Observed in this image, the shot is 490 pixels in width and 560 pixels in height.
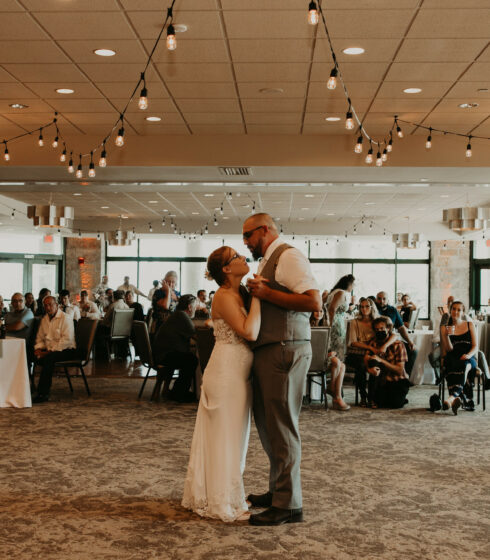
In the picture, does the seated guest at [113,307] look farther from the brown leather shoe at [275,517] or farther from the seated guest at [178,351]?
the brown leather shoe at [275,517]

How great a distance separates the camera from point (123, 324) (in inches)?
535

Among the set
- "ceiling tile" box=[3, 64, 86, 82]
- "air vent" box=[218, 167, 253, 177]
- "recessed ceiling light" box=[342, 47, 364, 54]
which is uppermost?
"recessed ceiling light" box=[342, 47, 364, 54]

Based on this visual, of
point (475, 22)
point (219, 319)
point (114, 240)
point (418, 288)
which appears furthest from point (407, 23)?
point (418, 288)

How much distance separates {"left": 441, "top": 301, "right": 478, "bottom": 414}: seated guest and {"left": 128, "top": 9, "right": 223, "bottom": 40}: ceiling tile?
14.8 ft

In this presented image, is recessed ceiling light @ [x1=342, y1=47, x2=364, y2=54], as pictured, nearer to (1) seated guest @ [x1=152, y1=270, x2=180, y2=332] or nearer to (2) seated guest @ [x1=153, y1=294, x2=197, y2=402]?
(2) seated guest @ [x1=153, y1=294, x2=197, y2=402]

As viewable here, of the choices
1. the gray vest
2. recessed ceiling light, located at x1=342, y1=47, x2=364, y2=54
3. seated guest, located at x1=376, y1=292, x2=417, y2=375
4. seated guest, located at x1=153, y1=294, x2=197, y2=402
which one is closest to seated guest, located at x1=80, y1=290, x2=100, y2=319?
seated guest, located at x1=153, y1=294, x2=197, y2=402

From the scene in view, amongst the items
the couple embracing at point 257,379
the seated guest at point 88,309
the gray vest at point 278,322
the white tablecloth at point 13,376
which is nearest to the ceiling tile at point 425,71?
the couple embracing at point 257,379

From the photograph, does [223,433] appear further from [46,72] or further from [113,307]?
[113,307]

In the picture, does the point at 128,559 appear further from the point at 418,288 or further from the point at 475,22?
the point at 418,288

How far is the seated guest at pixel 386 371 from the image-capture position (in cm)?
846

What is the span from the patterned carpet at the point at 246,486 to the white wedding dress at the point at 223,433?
13 cm

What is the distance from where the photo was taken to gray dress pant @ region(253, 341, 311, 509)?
4062mm

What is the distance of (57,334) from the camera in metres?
8.93

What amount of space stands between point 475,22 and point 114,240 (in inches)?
608
